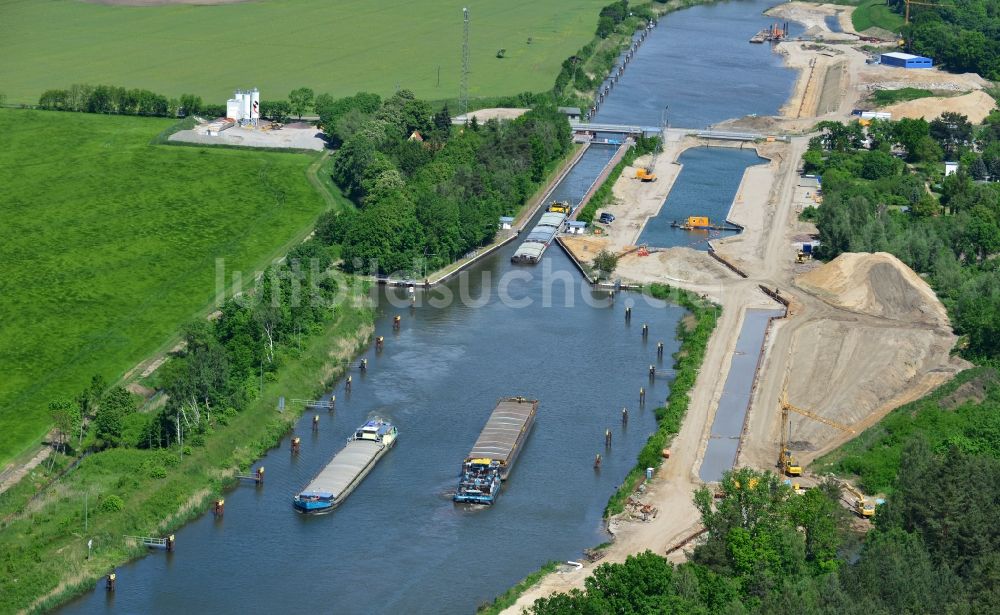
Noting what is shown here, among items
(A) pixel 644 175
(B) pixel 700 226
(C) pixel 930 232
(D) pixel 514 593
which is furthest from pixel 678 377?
(A) pixel 644 175

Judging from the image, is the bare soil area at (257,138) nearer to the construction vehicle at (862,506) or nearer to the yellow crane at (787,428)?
the yellow crane at (787,428)

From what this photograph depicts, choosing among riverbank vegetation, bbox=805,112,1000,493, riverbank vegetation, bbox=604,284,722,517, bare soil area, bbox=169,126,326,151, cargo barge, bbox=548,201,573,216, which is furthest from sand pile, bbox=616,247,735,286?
bare soil area, bbox=169,126,326,151

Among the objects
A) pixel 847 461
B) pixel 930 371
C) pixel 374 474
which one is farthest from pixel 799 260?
pixel 374 474

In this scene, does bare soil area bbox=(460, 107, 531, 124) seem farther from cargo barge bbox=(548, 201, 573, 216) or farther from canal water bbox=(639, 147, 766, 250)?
cargo barge bbox=(548, 201, 573, 216)

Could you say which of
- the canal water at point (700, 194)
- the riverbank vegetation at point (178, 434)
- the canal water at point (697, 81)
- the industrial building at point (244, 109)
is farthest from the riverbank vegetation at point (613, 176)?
the industrial building at point (244, 109)

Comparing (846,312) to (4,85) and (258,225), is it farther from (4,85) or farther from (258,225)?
(4,85)

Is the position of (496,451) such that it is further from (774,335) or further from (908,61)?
(908,61)

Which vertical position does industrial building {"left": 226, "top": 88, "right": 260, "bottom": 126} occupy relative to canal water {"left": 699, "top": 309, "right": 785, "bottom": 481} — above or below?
above
